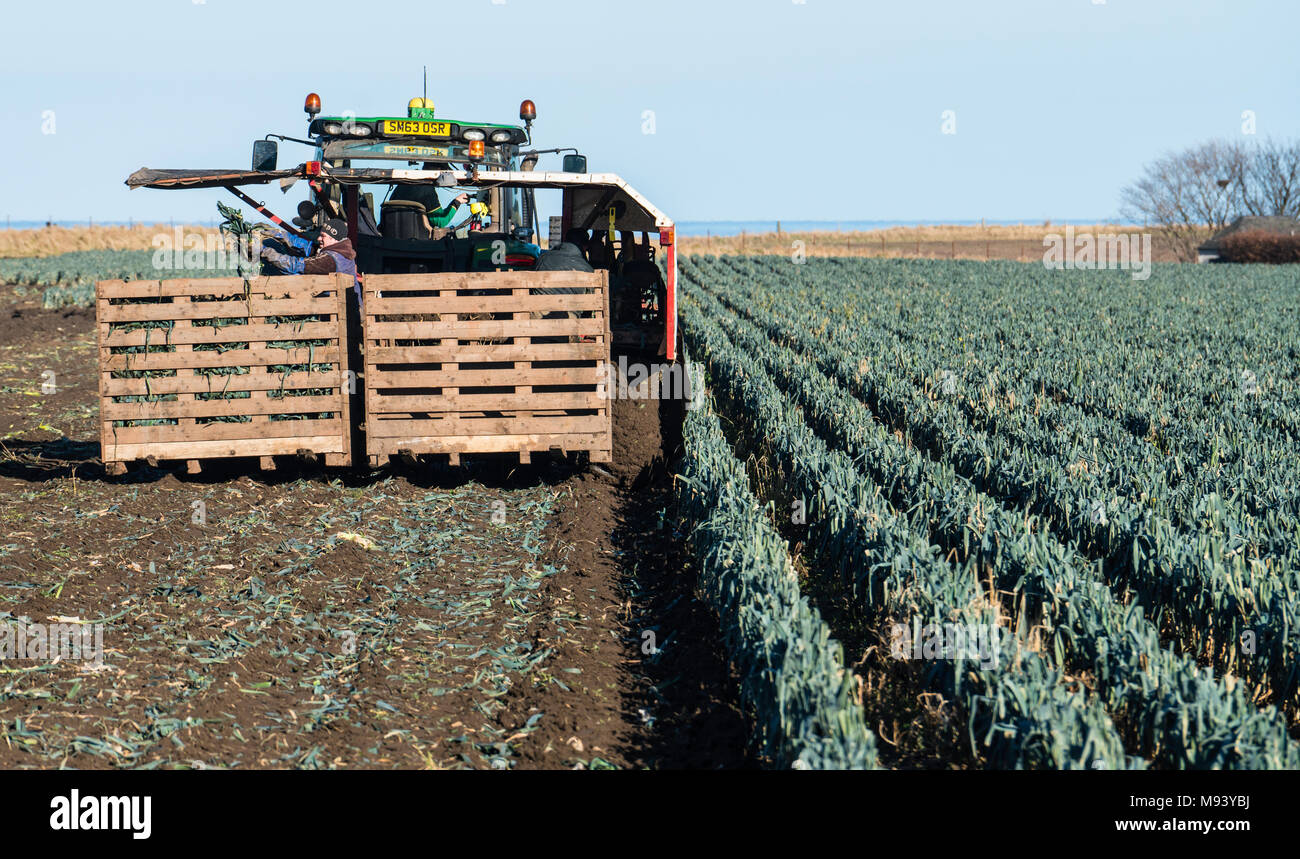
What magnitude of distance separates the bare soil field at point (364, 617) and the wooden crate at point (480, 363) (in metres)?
0.51

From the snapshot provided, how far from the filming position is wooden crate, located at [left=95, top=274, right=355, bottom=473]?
8305 millimetres

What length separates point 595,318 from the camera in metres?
8.51

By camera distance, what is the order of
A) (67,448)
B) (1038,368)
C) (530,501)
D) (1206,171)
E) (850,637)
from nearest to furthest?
(850,637) < (530,501) < (67,448) < (1038,368) < (1206,171)

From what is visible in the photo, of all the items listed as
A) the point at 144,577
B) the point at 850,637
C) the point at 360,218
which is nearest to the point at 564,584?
the point at 850,637

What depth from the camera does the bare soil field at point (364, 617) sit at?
15.2 feet

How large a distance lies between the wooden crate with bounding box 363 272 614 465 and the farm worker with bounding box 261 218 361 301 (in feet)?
2.54

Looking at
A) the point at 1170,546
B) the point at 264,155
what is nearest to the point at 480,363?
the point at 264,155

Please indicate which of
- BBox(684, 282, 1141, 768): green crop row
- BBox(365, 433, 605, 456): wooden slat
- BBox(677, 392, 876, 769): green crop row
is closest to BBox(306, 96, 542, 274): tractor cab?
BBox(365, 433, 605, 456): wooden slat

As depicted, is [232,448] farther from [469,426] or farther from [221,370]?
[469,426]

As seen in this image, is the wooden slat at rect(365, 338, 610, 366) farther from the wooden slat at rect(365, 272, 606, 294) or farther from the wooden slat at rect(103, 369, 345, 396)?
the wooden slat at rect(103, 369, 345, 396)

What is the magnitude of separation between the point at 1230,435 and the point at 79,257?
134 ft

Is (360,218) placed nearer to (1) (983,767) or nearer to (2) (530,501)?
(2) (530,501)

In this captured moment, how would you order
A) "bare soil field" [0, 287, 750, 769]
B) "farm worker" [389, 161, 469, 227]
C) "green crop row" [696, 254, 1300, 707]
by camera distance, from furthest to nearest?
1. "farm worker" [389, 161, 469, 227]
2. "green crop row" [696, 254, 1300, 707]
3. "bare soil field" [0, 287, 750, 769]

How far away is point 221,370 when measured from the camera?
8.41 m
